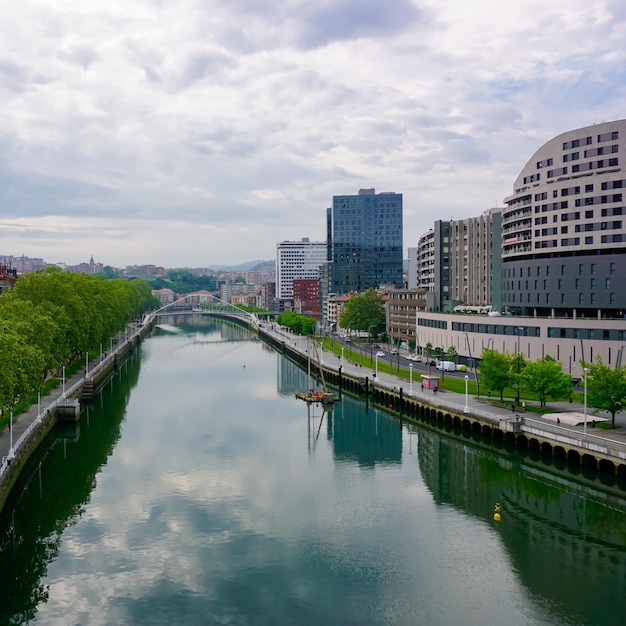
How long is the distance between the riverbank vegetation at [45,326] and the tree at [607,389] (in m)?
36.2

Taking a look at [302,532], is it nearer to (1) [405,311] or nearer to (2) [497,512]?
(2) [497,512]

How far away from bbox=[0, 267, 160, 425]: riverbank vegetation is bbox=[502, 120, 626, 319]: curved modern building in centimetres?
4966

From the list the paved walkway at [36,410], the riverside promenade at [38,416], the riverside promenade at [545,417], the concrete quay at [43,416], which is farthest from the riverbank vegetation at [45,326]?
the riverside promenade at [545,417]

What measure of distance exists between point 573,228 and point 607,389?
31.0 m

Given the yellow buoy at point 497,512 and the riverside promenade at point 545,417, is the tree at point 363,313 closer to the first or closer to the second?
the riverside promenade at point 545,417

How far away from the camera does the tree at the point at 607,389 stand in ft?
145

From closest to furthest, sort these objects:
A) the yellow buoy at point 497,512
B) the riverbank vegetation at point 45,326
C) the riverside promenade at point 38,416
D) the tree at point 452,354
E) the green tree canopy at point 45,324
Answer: the yellow buoy at point 497,512
the green tree canopy at point 45,324
the riverbank vegetation at point 45,326
the riverside promenade at point 38,416
the tree at point 452,354

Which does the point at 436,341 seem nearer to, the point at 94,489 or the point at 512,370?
the point at 512,370

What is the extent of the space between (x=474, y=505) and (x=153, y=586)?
18715 mm

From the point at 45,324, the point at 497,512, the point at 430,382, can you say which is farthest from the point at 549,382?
the point at 45,324

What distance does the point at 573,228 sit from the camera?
233 feet

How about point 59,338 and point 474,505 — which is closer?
point 474,505

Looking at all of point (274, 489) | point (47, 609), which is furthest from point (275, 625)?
point (274, 489)

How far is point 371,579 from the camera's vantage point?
27.2 m
